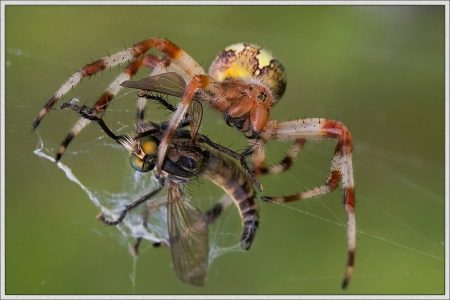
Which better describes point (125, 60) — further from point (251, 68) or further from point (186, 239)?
point (186, 239)

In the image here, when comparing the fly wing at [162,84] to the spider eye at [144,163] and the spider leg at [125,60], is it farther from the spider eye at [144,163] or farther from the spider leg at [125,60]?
the spider leg at [125,60]

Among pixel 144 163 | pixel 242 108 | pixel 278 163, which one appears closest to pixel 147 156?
pixel 144 163

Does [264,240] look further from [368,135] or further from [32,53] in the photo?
[32,53]

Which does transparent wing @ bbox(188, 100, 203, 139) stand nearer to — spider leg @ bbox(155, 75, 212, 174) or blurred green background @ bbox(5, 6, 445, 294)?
spider leg @ bbox(155, 75, 212, 174)

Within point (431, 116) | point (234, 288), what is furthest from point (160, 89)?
point (431, 116)

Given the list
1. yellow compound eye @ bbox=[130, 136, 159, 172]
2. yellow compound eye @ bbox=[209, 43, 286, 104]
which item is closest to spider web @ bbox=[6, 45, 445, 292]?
yellow compound eye @ bbox=[130, 136, 159, 172]
